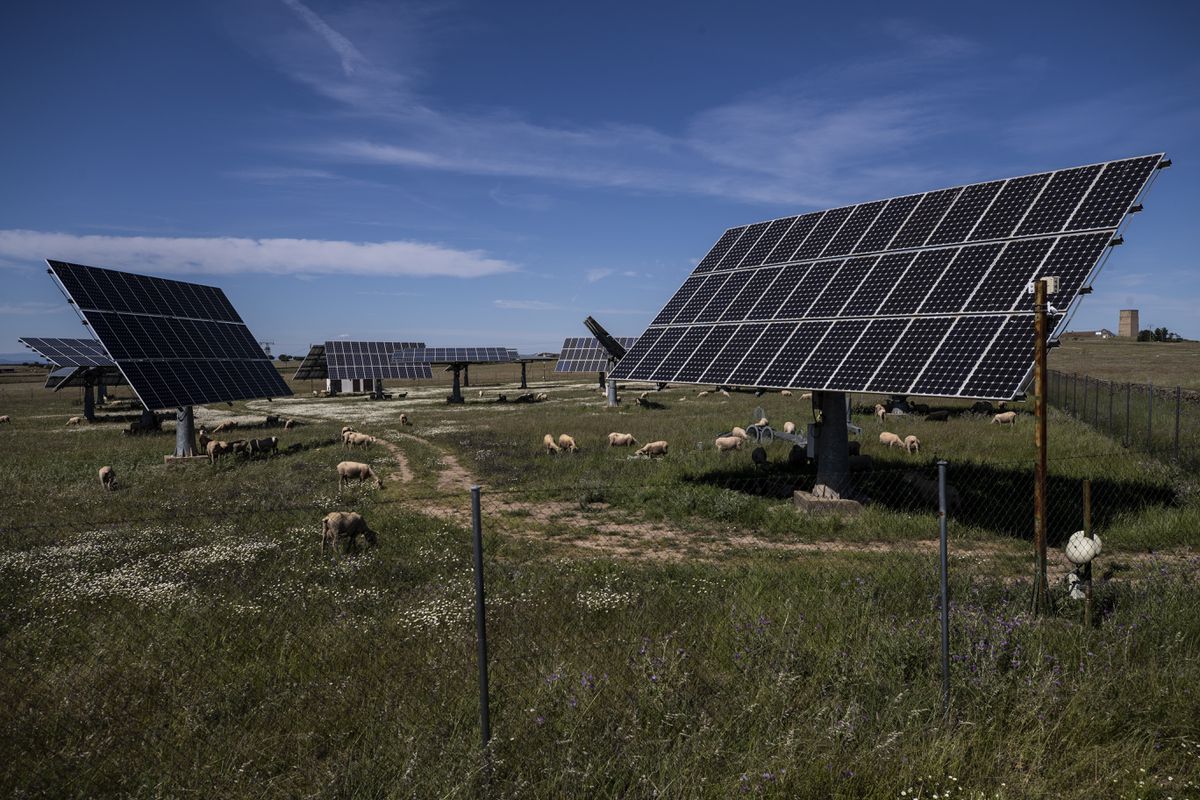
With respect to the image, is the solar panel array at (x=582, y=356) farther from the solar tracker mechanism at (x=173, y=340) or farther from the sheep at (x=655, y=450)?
the sheep at (x=655, y=450)

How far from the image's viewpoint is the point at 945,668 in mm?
6211

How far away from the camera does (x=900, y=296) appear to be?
14.9 m

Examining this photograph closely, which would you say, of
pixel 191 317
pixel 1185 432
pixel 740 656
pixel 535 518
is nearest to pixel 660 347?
pixel 535 518

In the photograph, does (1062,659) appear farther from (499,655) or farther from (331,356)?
(331,356)

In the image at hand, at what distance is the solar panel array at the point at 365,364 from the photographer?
2446 inches

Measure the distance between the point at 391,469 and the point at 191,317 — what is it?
17.2 metres

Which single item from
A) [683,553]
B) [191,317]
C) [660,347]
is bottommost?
[683,553]

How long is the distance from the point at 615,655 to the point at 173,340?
30.2 metres

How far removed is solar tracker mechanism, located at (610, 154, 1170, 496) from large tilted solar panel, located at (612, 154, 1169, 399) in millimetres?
35

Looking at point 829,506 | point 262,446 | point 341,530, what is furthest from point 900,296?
point 262,446

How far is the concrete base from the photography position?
49.2 ft

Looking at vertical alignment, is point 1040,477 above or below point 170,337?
below

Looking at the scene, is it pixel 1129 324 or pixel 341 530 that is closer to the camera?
pixel 341 530

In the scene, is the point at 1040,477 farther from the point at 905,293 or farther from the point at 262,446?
the point at 262,446
